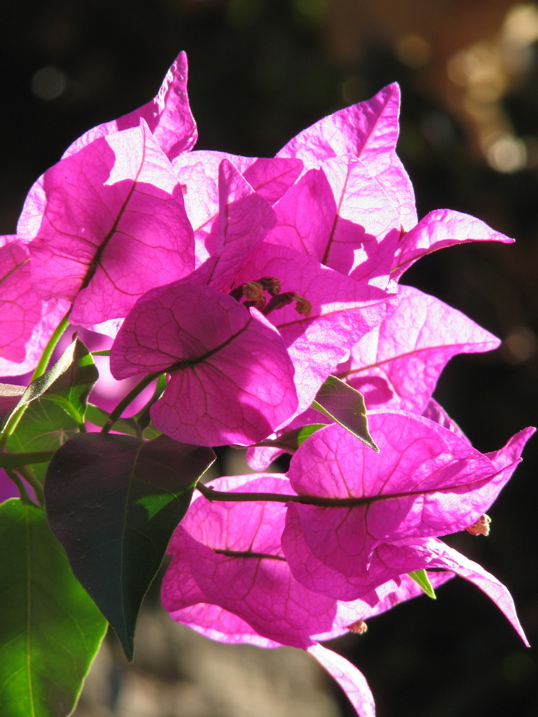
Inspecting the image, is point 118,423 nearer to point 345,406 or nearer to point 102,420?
point 102,420

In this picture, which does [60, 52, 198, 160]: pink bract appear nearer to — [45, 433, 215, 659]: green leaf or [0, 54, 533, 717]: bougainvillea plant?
[0, 54, 533, 717]: bougainvillea plant

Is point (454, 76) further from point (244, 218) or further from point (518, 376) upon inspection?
point (244, 218)

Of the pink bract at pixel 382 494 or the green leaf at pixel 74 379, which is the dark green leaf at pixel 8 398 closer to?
the green leaf at pixel 74 379

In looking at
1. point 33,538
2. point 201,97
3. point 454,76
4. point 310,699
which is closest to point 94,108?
point 201,97

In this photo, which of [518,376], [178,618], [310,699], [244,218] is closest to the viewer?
[244,218]

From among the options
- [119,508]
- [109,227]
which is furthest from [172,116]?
[119,508]

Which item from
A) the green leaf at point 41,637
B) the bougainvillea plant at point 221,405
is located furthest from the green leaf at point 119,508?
the green leaf at point 41,637
